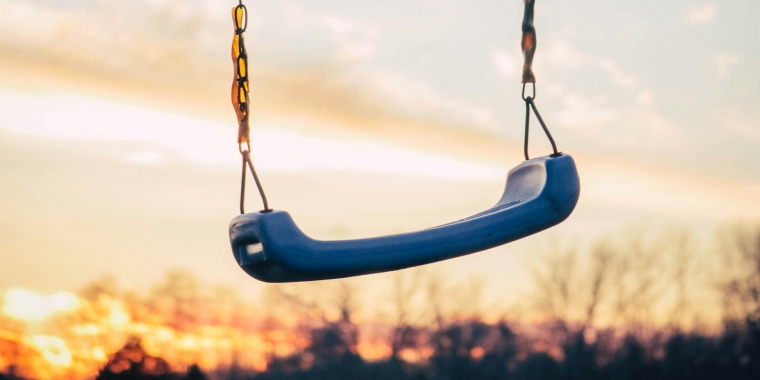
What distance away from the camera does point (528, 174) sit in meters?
2.94

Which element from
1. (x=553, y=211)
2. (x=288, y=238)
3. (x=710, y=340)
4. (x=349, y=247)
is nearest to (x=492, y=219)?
(x=553, y=211)

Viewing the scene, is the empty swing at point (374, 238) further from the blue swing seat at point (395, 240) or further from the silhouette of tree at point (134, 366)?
the silhouette of tree at point (134, 366)

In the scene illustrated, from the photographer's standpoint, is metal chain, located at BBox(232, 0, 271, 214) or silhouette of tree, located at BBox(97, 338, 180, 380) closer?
metal chain, located at BBox(232, 0, 271, 214)

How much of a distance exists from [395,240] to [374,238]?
0.20ft

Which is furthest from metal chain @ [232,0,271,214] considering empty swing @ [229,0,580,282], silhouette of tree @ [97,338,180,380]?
silhouette of tree @ [97,338,180,380]

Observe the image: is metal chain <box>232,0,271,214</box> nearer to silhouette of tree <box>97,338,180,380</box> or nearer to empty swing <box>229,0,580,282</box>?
empty swing <box>229,0,580,282</box>

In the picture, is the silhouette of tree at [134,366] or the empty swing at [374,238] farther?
the silhouette of tree at [134,366]

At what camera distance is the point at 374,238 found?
257 centimetres

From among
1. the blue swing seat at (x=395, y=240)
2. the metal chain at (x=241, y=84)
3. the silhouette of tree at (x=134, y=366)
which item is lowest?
the blue swing seat at (x=395, y=240)

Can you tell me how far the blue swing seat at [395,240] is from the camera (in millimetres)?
2482

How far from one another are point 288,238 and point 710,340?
26819mm

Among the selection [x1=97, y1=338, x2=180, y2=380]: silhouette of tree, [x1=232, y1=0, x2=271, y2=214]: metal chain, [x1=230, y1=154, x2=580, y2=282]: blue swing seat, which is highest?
[x1=97, y1=338, x2=180, y2=380]: silhouette of tree

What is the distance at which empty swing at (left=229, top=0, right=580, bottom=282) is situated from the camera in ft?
8.15

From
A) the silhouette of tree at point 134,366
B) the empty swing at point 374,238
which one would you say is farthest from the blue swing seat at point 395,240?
the silhouette of tree at point 134,366
